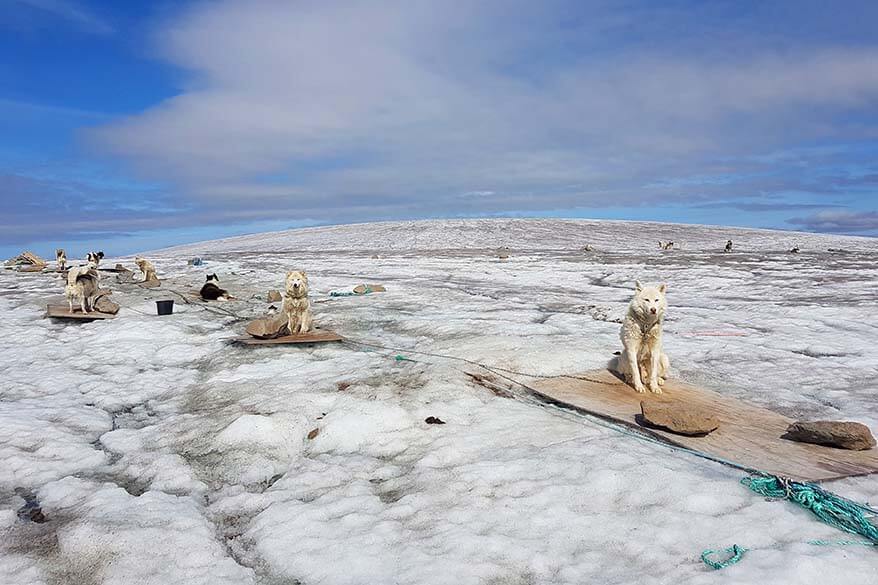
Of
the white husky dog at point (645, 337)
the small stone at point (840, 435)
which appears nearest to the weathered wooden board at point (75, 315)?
the white husky dog at point (645, 337)

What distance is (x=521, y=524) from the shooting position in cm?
455

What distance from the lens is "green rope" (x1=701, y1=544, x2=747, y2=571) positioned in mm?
Answer: 3746

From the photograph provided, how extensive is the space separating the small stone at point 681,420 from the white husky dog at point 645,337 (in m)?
1.50

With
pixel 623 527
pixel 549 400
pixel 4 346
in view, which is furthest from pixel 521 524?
pixel 4 346

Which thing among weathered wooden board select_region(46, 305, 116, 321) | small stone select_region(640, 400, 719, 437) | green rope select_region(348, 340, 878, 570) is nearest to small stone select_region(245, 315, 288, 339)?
weathered wooden board select_region(46, 305, 116, 321)

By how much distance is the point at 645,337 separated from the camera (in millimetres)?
8008

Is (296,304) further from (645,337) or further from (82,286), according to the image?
(82,286)

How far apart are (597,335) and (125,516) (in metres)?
9.04

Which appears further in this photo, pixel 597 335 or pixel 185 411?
pixel 597 335

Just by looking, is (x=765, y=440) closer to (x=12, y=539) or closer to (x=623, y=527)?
(x=623, y=527)

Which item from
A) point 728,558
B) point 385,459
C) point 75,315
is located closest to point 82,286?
point 75,315

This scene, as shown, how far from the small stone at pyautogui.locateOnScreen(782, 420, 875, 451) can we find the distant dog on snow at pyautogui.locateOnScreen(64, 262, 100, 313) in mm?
15302

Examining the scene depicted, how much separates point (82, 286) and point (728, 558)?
1546 cm

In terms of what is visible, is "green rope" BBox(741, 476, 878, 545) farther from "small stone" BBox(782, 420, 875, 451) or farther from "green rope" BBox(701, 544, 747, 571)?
"small stone" BBox(782, 420, 875, 451)
